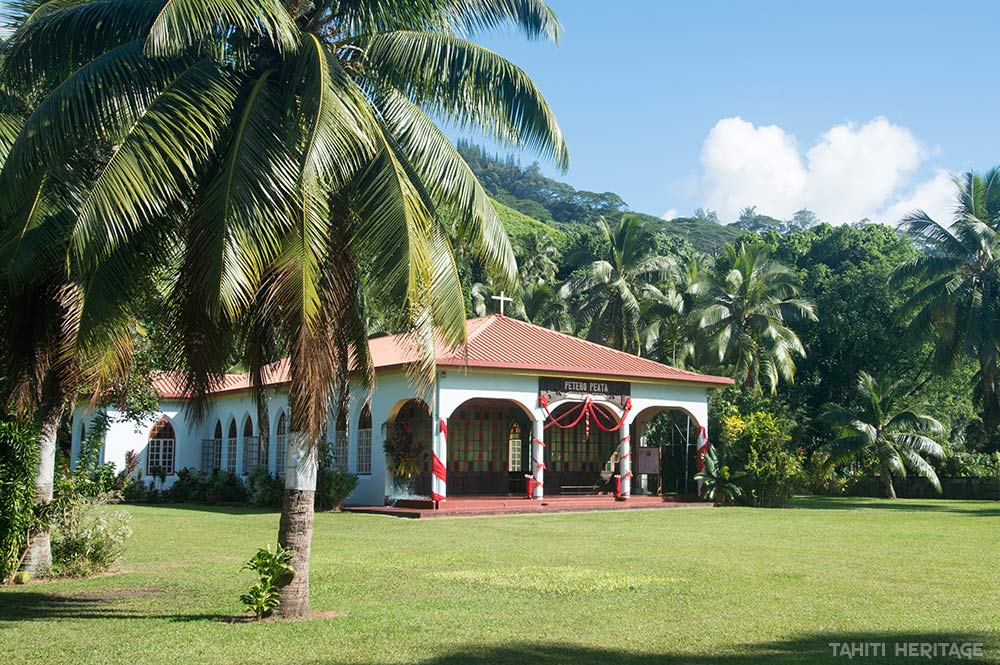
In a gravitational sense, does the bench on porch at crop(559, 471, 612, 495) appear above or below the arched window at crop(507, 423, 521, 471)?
below

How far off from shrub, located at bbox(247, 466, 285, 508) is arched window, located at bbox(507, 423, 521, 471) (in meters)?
6.66

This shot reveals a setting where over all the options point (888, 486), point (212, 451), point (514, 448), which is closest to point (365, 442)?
point (514, 448)

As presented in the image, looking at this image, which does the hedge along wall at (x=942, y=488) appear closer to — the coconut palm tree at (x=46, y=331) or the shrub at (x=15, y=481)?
the coconut palm tree at (x=46, y=331)

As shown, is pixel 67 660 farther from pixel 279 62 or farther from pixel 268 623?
pixel 279 62

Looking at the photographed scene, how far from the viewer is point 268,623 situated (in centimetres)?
914

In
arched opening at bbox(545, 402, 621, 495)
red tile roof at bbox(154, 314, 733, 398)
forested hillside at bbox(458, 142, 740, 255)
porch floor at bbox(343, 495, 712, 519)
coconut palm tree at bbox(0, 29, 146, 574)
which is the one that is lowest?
porch floor at bbox(343, 495, 712, 519)

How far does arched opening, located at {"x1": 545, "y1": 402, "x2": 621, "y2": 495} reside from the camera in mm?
29469

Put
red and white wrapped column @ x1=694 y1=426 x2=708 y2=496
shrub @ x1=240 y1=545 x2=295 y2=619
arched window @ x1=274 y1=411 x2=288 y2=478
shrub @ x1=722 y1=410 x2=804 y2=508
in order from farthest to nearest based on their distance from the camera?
arched window @ x1=274 y1=411 x2=288 y2=478 → red and white wrapped column @ x1=694 y1=426 x2=708 y2=496 → shrub @ x1=722 y1=410 x2=804 y2=508 → shrub @ x1=240 y1=545 x2=295 y2=619

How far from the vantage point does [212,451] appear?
35.7 metres

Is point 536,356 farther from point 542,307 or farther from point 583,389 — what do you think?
point 542,307

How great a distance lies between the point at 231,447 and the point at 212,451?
2439 mm

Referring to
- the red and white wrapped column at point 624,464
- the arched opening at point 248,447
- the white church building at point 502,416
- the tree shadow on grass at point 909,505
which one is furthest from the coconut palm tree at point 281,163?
the arched opening at point 248,447

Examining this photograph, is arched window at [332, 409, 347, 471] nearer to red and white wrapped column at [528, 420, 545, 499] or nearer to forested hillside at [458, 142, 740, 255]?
red and white wrapped column at [528, 420, 545, 499]

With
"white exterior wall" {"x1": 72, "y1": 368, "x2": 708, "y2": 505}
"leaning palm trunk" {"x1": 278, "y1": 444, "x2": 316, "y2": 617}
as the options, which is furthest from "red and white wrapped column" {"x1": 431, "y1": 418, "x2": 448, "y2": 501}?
"leaning palm trunk" {"x1": 278, "y1": 444, "x2": 316, "y2": 617}
